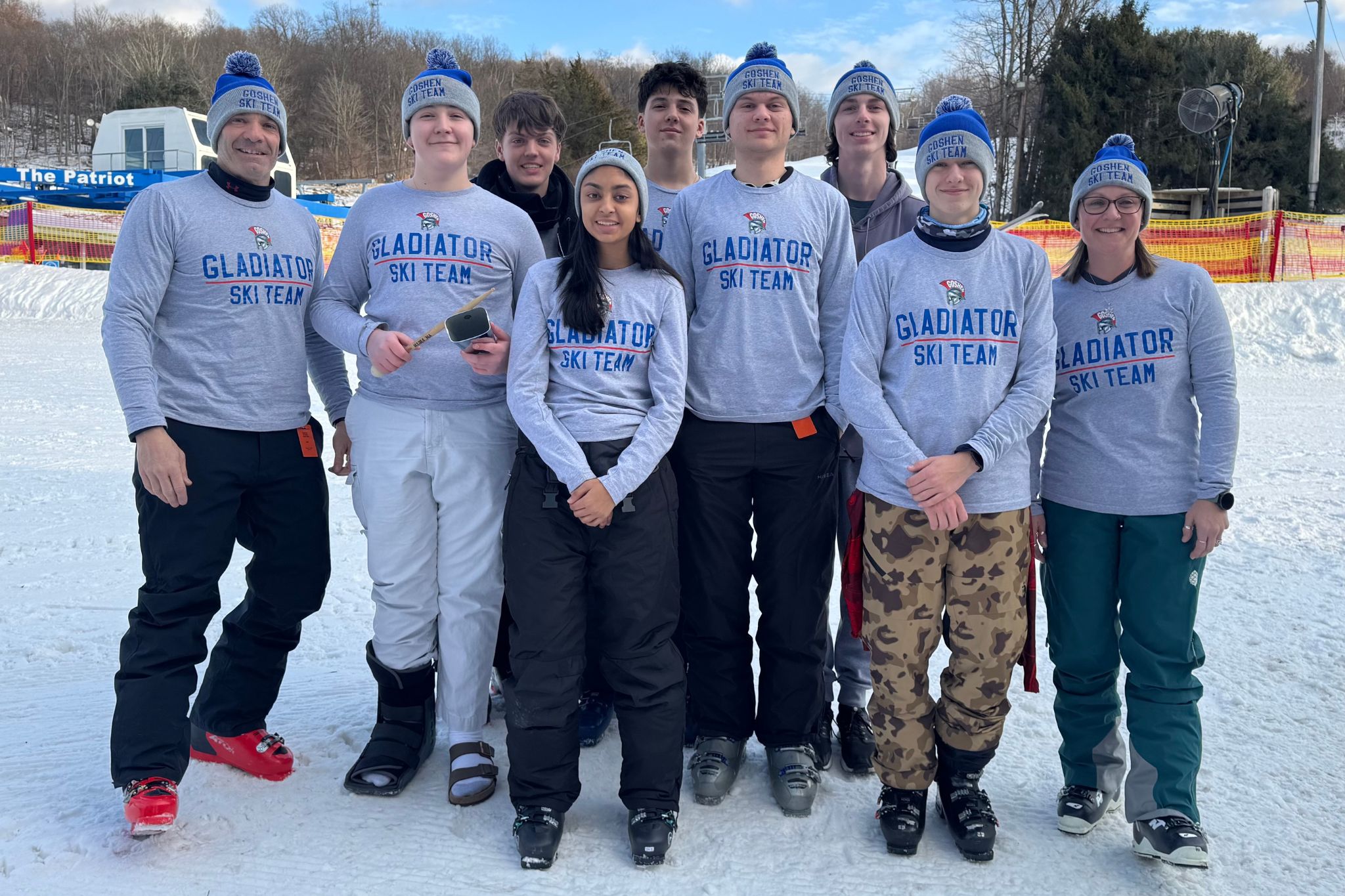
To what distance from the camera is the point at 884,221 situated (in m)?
3.30

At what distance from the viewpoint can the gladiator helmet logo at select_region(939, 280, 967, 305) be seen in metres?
2.59

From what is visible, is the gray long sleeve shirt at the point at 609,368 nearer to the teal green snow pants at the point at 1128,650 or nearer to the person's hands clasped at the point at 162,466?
the person's hands clasped at the point at 162,466

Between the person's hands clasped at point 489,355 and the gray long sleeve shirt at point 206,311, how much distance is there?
601 mm

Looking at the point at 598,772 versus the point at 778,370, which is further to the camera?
the point at 598,772

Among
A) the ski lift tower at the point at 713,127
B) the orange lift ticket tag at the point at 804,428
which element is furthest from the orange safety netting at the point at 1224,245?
the orange lift ticket tag at the point at 804,428

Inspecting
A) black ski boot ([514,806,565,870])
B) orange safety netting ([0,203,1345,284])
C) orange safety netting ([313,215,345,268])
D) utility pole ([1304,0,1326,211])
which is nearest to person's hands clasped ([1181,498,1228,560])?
black ski boot ([514,806,565,870])

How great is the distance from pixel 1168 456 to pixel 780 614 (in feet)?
3.97

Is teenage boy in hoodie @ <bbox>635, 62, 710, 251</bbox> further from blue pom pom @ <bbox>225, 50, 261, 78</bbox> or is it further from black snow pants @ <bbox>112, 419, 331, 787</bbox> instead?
black snow pants @ <bbox>112, 419, 331, 787</bbox>

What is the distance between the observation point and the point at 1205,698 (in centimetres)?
339

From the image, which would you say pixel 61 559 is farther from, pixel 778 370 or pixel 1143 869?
pixel 1143 869

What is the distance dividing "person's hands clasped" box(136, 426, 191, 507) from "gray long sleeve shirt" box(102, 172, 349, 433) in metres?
0.04

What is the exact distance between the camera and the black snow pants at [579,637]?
8.45 feet

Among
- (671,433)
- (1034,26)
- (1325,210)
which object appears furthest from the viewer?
(1034,26)

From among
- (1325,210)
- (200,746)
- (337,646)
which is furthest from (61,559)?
(1325,210)
